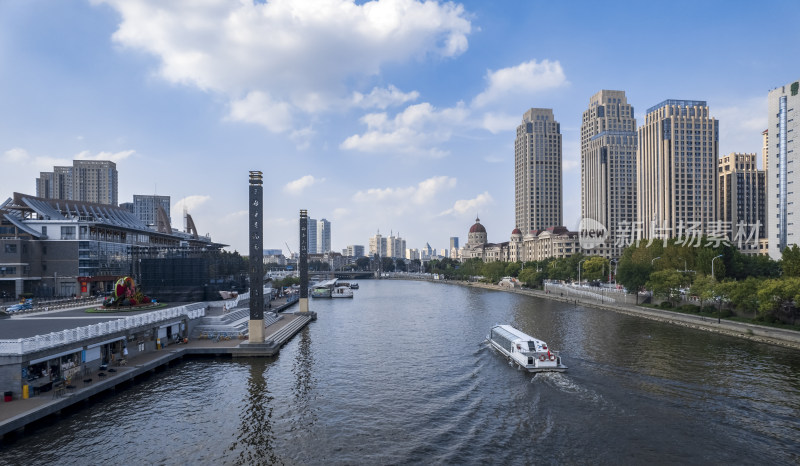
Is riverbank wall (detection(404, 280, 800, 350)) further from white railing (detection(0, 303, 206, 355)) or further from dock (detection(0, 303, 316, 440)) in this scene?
white railing (detection(0, 303, 206, 355))

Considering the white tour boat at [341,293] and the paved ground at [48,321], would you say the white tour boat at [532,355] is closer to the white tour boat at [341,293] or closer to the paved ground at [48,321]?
the paved ground at [48,321]

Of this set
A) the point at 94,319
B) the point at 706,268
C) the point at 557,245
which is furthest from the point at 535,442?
the point at 557,245

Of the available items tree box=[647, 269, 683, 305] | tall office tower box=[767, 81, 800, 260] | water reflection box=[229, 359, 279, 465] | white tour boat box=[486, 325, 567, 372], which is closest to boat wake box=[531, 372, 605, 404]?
white tour boat box=[486, 325, 567, 372]

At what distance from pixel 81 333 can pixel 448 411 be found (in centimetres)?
3111

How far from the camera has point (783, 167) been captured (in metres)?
114

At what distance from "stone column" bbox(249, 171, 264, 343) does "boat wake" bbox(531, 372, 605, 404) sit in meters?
31.9

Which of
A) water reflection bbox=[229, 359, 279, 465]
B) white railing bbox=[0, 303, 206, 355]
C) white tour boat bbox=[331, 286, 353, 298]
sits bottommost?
white tour boat bbox=[331, 286, 353, 298]

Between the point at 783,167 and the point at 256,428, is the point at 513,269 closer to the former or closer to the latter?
the point at 783,167

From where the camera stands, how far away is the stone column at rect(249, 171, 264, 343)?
185ft

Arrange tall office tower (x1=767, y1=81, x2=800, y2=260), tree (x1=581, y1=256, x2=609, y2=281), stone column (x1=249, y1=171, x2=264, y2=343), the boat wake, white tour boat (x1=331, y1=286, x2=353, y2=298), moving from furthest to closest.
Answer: white tour boat (x1=331, y1=286, x2=353, y2=298)
tree (x1=581, y1=256, x2=609, y2=281)
tall office tower (x1=767, y1=81, x2=800, y2=260)
stone column (x1=249, y1=171, x2=264, y2=343)
the boat wake

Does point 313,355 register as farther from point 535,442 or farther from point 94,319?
point 535,442

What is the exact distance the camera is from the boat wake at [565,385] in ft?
124

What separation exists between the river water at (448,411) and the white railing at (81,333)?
18.7ft

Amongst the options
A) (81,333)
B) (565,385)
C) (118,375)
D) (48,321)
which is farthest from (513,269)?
(81,333)
